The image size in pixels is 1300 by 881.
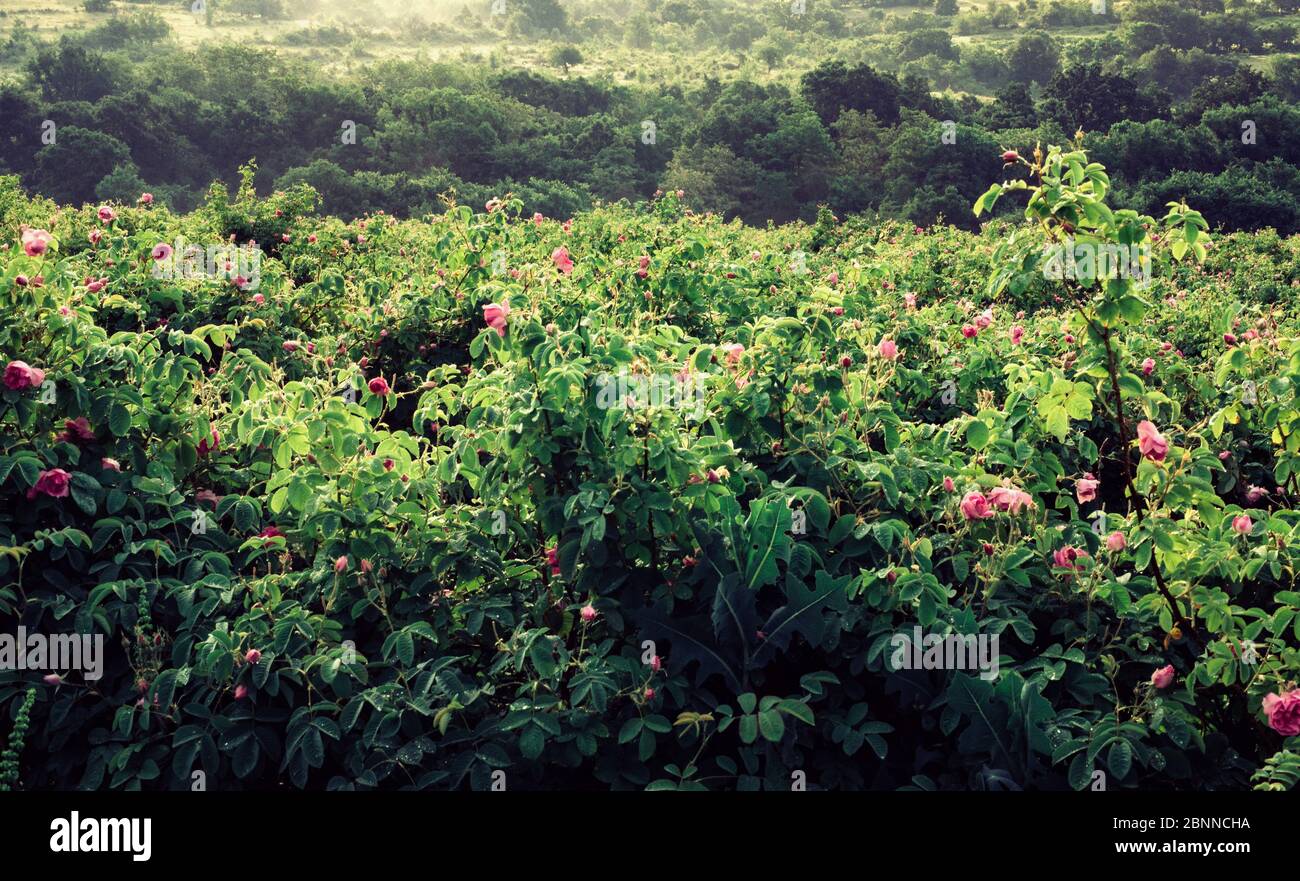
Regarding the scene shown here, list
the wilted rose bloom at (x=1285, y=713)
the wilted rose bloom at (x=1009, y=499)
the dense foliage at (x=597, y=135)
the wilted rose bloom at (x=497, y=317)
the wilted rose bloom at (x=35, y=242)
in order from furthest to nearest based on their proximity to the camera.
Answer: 1. the dense foliage at (x=597, y=135)
2. the wilted rose bloom at (x=35, y=242)
3. the wilted rose bloom at (x=497, y=317)
4. the wilted rose bloom at (x=1009, y=499)
5. the wilted rose bloom at (x=1285, y=713)

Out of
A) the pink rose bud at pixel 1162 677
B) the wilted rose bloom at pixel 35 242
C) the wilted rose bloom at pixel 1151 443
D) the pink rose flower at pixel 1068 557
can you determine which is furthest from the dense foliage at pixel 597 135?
the pink rose bud at pixel 1162 677

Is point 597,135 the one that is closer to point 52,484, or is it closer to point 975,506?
point 52,484

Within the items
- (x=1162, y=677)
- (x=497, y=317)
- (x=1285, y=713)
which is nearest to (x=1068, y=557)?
(x=1162, y=677)

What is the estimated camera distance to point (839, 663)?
292 cm

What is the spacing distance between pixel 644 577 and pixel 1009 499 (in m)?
0.99

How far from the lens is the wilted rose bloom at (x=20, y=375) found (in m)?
3.05

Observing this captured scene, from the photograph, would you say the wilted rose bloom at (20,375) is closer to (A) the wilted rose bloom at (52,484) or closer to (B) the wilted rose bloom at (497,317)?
(A) the wilted rose bloom at (52,484)

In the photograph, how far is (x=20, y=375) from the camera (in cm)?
307

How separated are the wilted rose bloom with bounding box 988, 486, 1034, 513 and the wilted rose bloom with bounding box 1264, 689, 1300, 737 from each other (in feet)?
2.36

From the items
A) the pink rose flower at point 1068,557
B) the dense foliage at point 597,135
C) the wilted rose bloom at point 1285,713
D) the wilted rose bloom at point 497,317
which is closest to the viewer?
the wilted rose bloom at point 1285,713

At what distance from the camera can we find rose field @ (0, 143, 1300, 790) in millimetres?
2688

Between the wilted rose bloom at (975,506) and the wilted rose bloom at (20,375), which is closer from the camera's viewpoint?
the wilted rose bloom at (975,506)

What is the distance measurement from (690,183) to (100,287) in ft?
91.2

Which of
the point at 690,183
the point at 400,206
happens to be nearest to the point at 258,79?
the point at 400,206
